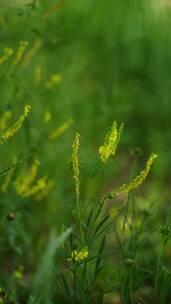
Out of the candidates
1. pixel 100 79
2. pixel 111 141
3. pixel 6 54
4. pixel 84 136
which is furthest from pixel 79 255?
pixel 100 79

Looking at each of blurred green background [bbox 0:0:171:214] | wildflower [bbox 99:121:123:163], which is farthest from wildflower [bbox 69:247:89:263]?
blurred green background [bbox 0:0:171:214]

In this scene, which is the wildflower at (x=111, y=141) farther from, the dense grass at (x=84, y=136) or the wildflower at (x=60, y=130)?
the wildflower at (x=60, y=130)

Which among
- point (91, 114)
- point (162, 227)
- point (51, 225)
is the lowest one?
point (162, 227)

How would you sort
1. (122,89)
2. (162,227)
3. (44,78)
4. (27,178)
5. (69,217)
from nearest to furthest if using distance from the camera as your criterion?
(162,227), (27,178), (69,217), (44,78), (122,89)

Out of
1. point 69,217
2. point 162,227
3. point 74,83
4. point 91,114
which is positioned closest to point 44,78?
point 91,114

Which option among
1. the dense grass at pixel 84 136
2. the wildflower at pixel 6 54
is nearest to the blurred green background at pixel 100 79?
the dense grass at pixel 84 136

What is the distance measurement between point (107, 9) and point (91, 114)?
0.76m

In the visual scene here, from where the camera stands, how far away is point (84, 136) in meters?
3.27

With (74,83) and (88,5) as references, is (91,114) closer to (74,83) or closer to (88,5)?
(74,83)

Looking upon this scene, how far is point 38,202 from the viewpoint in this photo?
2.88 meters

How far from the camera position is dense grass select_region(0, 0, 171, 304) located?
7.52 feet

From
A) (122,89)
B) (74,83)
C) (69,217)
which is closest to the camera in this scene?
(69,217)

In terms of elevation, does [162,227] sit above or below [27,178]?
below

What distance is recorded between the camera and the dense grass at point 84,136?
2.29 m
